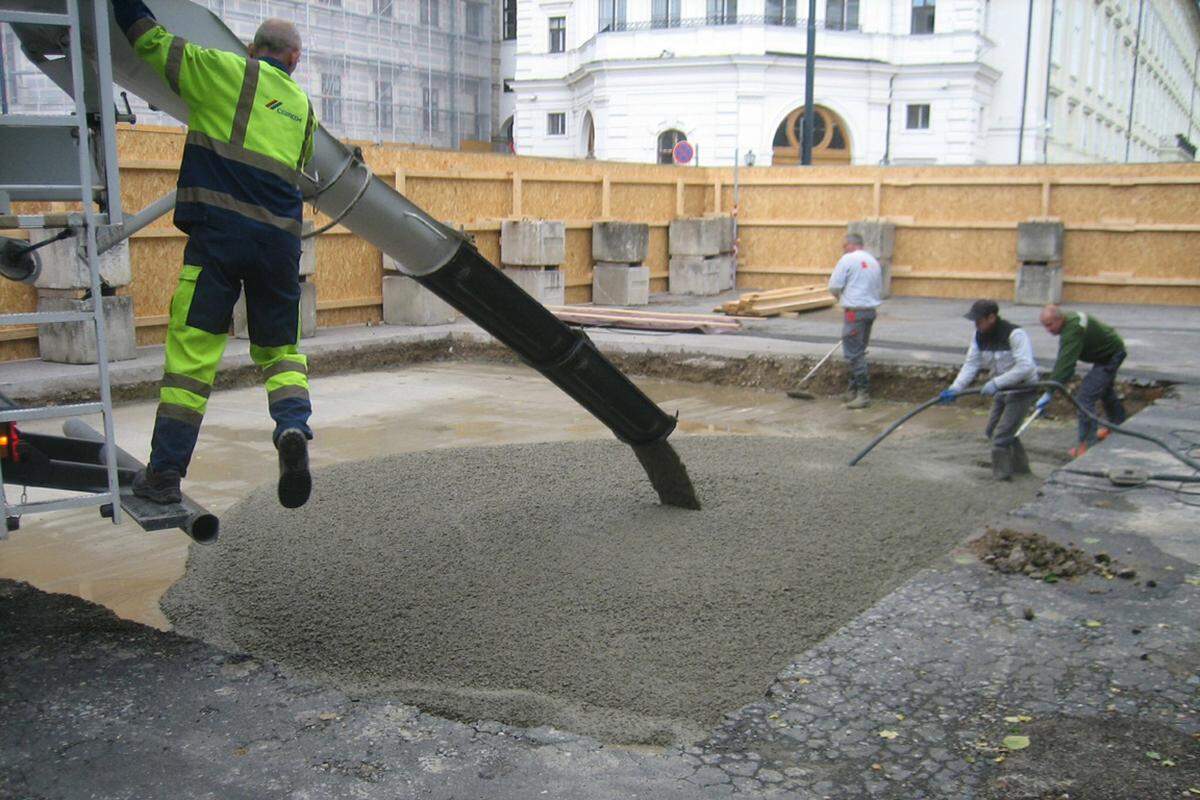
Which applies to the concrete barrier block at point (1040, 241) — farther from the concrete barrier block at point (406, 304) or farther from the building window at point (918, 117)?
the building window at point (918, 117)

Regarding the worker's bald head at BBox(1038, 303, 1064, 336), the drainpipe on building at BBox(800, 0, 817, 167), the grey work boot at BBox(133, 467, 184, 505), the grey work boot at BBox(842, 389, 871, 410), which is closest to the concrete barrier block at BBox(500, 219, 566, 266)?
the grey work boot at BBox(842, 389, 871, 410)

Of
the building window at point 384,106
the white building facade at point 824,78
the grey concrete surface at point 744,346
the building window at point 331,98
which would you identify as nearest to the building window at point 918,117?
the white building facade at point 824,78

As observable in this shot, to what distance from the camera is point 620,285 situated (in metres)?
18.6

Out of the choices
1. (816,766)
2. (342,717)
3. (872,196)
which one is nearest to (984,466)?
(816,766)

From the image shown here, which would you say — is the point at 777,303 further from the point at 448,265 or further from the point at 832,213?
the point at 448,265

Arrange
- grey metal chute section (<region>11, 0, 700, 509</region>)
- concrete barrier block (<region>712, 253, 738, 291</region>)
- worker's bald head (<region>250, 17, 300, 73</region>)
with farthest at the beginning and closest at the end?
concrete barrier block (<region>712, 253, 738, 291</region>) → grey metal chute section (<region>11, 0, 700, 509</region>) → worker's bald head (<region>250, 17, 300, 73</region>)

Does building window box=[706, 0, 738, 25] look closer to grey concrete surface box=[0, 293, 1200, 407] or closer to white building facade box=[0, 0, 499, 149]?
white building facade box=[0, 0, 499, 149]

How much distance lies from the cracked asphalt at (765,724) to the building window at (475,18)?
1775 inches

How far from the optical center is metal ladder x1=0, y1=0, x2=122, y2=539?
3.52 m

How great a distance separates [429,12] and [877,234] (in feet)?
95.6

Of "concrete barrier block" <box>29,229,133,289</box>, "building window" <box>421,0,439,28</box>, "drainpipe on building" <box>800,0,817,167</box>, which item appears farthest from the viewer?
"building window" <box>421,0,439,28</box>

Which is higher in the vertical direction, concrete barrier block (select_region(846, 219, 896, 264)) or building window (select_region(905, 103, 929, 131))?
building window (select_region(905, 103, 929, 131))

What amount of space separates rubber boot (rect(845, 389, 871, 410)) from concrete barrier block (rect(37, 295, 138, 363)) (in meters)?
7.69

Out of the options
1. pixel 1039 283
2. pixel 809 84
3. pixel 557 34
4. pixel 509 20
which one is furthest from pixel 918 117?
pixel 1039 283
